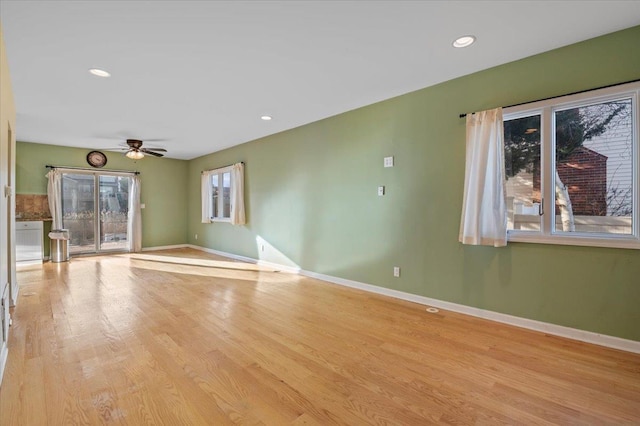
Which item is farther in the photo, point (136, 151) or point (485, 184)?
point (136, 151)

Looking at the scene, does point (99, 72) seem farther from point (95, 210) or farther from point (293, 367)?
point (95, 210)

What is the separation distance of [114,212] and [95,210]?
15.8 inches

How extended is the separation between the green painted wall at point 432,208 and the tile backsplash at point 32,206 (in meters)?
4.97

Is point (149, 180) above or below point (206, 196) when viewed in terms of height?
above

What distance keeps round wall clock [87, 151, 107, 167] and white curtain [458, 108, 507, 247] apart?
799 cm

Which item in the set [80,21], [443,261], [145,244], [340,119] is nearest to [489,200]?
[443,261]

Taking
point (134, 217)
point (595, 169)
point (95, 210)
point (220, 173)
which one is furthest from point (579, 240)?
point (95, 210)

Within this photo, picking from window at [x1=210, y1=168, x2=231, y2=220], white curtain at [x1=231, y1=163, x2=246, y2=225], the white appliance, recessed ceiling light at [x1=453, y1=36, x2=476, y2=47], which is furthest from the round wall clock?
recessed ceiling light at [x1=453, y1=36, x2=476, y2=47]

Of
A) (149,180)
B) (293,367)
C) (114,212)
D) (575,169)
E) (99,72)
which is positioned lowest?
(293,367)

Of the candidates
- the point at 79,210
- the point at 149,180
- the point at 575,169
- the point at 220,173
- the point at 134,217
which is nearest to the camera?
the point at 575,169

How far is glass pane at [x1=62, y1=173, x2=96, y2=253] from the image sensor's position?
6.91 meters

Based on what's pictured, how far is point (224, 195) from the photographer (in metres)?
7.31

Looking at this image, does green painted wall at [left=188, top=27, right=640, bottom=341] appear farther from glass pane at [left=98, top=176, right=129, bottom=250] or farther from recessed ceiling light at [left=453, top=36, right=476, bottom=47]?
glass pane at [left=98, top=176, right=129, bottom=250]

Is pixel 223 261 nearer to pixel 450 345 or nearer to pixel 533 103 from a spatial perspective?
pixel 450 345
